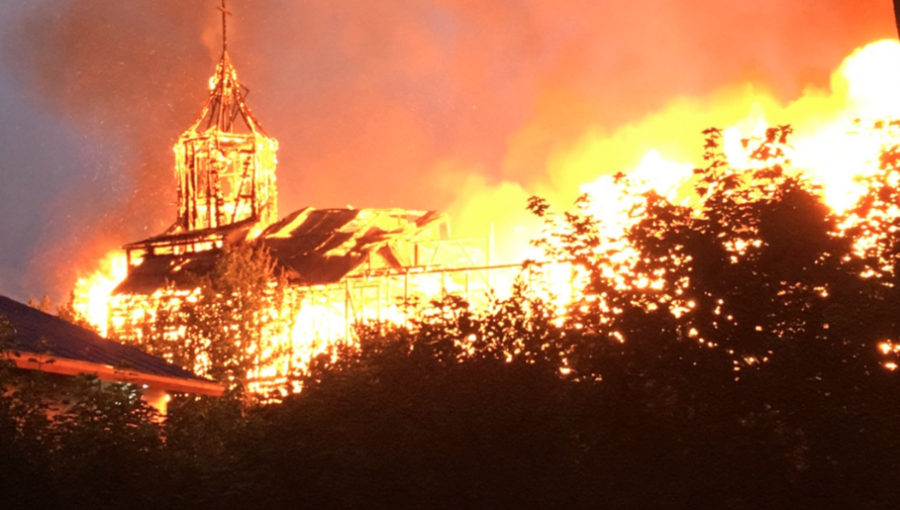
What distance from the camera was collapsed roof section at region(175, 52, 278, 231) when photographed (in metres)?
55.9

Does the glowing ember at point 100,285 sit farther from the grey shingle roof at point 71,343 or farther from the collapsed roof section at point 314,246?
the grey shingle roof at point 71,343

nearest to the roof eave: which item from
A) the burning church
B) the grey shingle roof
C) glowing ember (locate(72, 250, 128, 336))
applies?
the grey shingle roof

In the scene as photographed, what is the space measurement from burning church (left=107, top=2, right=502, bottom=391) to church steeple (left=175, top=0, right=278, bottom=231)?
48mm

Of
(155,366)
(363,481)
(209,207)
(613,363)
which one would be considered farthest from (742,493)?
(209,207)

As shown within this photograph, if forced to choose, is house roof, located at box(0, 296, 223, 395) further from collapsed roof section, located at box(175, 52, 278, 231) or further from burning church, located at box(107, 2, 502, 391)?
collapsed roof section, located at box(175, 52, 278, 231)

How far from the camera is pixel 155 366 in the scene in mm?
23516

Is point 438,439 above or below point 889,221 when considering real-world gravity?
below

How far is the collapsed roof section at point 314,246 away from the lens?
4931 cm

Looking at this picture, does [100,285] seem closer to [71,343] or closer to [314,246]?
[314,246]

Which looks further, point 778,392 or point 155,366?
point 155,366

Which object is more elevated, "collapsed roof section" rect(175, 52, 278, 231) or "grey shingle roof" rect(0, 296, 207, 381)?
"collapsed roof section" rect(175, 52, 278, 231)

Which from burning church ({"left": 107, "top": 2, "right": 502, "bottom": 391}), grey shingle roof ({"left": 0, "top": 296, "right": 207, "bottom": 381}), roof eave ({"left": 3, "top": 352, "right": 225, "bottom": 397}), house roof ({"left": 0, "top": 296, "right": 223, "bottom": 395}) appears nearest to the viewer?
roof eave ({"left": 3, "top": 352, "right": 225, "bottom": 397})

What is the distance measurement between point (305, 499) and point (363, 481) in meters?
0.64

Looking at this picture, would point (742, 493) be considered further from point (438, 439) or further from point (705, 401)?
point (438, 439)
